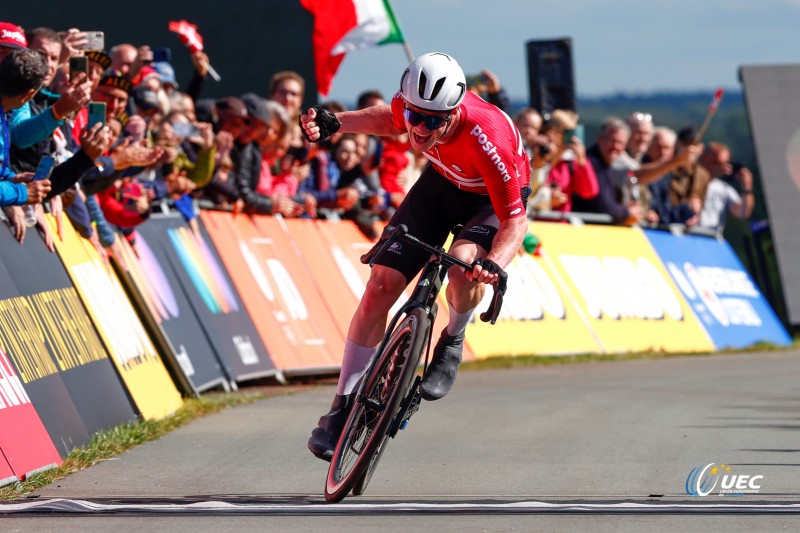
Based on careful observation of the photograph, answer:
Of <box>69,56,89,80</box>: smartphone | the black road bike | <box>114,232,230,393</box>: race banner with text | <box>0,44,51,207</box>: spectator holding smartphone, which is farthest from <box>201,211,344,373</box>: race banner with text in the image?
the black road bike

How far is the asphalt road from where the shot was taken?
6559mm

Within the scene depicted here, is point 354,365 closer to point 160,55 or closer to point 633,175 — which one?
point 160,55

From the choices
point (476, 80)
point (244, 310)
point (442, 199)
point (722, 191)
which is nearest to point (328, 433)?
point (442, 199)

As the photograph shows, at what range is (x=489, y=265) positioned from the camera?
22.6ft

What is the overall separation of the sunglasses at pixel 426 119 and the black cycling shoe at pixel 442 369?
1.06 metres

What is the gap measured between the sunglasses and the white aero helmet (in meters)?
0.05

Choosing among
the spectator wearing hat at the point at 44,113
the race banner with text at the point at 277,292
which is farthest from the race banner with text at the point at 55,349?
the race banner with text at the point at 277,292

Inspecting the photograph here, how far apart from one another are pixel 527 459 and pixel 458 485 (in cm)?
108

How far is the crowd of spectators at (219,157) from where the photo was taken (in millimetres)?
9344

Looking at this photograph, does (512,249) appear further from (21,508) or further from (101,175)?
(101,175)

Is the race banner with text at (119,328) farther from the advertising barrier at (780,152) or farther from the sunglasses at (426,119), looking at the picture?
the advertising barrier at (780,152)

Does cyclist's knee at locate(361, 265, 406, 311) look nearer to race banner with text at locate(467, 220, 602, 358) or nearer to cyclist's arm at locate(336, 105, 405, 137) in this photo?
cyclist's arm at locate(336, 105, 405, 137)

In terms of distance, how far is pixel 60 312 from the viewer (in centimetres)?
934

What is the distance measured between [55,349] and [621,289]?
10393mm
